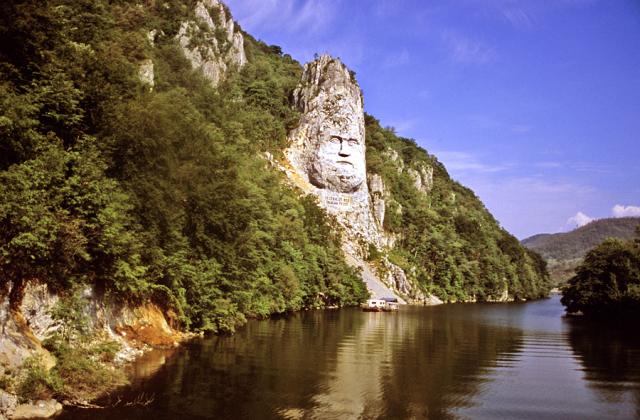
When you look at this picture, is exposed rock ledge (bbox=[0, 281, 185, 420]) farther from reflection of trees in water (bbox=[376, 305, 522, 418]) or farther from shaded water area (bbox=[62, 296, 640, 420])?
reflection of trees in water (bbox=[376, 305, 522, 418])

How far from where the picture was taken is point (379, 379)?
19703 mm

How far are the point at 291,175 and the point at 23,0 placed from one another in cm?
6588

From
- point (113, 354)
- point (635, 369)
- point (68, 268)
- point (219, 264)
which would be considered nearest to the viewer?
point (68, 268)

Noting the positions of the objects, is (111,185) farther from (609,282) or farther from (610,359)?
(609,282)

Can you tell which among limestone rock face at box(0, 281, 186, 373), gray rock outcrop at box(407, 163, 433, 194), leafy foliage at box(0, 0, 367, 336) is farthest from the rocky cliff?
limestone rock face at box(0, 281, 186, 373)

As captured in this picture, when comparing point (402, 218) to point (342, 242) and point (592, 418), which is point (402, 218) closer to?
point (342, 242)

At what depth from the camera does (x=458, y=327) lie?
44656 millimetres

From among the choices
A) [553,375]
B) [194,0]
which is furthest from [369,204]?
[553,375]

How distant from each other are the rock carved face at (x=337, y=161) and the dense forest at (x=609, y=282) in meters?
35.9

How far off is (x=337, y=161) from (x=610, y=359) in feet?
202

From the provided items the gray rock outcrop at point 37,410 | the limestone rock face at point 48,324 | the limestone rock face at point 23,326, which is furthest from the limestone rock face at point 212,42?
the gray rock outcrop at point 37,410

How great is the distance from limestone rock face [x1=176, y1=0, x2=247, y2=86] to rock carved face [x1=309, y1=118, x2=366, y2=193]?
1916 cm

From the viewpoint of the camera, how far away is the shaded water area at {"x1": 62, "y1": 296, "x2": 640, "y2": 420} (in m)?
15.3

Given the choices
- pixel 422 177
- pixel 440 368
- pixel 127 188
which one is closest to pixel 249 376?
pixel 440 368
